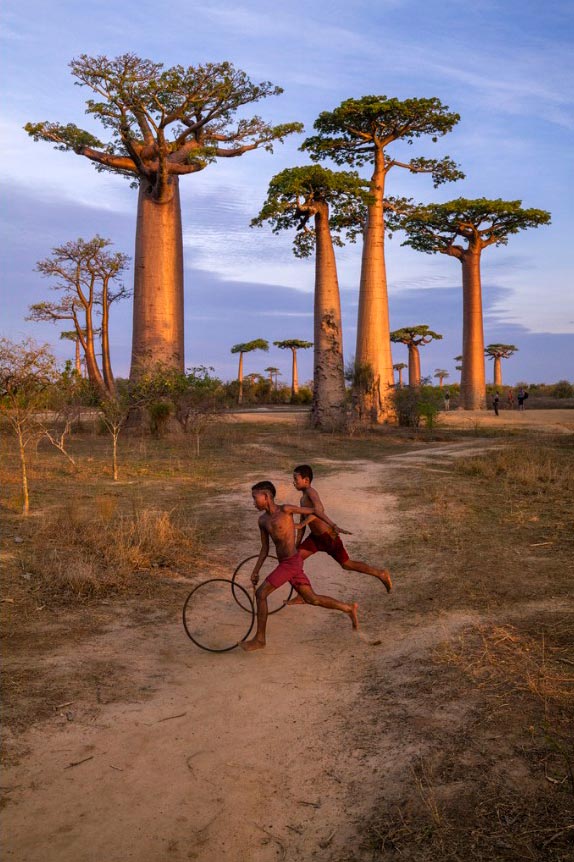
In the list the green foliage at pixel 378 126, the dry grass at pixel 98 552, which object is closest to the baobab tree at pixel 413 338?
the green foliage at pixel 378 126

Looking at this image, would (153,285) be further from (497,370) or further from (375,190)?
(497,370)

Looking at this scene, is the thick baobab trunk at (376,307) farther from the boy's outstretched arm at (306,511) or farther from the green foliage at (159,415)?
the boy's outstretched arm at (306,511)

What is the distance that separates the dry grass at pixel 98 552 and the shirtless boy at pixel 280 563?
5.76ft

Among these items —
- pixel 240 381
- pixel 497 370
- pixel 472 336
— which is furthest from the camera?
pixel 497 370

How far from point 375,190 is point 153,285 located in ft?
27.3

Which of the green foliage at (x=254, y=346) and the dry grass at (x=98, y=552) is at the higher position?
the green foliage at (x=254, y=346)

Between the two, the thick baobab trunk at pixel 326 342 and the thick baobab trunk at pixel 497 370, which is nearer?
the thick baobab trunk at pixel 326 342

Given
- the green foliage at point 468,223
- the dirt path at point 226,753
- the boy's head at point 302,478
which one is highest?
the green foliage at point 468,223

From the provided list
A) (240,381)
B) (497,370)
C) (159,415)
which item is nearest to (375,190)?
(159,415)

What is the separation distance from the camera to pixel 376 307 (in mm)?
21750

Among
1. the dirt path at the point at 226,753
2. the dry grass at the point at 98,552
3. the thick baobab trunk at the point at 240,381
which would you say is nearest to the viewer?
the dirt path at the point at 226,753

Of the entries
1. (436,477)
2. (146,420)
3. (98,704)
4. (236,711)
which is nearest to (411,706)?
(236,711)

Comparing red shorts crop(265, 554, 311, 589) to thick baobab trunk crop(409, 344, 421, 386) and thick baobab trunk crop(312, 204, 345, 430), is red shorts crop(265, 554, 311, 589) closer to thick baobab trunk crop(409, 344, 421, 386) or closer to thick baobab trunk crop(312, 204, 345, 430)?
thick baobab trunk crop(312, 204, 345, 430)

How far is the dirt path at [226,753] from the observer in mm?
2713
